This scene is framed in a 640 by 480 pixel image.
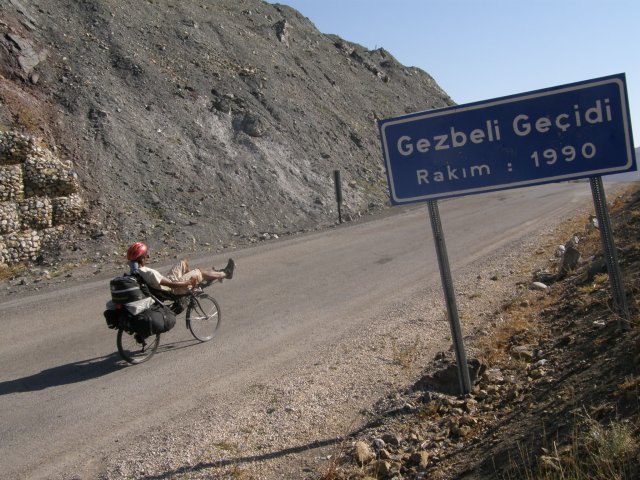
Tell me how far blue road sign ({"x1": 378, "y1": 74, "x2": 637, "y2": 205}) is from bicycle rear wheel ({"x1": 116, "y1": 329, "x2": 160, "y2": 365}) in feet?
14.7

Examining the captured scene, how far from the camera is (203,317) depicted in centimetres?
934

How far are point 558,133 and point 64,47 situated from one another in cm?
2421

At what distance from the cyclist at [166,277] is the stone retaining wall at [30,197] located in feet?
29.6

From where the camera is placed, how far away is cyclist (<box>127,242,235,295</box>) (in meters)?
8.61

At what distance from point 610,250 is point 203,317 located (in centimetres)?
588

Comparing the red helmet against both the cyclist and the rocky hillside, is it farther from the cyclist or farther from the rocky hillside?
the rocky hillside

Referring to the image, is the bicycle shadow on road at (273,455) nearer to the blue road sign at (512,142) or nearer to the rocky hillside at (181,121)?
the blue road sign at (512,142)

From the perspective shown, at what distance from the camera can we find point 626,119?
4809mm

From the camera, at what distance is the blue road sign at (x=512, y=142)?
4871mm

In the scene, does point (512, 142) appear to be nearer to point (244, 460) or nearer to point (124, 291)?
point (244, 460)

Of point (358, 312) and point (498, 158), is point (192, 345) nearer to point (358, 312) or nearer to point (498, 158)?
point (358, 312)

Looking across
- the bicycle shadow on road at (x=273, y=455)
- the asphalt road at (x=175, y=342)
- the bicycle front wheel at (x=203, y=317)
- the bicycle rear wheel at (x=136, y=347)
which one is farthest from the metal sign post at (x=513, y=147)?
the bicycle front wheel at (x=203, y=317)

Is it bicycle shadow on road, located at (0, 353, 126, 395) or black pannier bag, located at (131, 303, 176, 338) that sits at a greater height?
black pannier bag, located at (131, 303, 176, 338)

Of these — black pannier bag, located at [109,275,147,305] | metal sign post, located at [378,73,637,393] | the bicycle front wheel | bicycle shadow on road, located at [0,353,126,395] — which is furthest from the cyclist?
metal sign post, located at [378,73,637,393]
